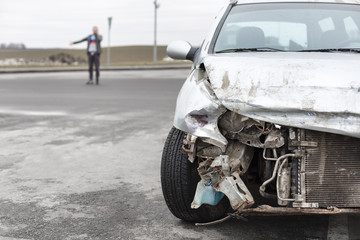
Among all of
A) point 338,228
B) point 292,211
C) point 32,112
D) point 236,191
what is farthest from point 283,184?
point 32,112

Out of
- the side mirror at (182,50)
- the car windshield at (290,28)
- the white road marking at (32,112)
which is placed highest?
the car windshield at (290,28)

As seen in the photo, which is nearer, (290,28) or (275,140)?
(275,140)

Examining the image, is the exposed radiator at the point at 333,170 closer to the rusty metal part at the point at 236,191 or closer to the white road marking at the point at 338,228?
the rusty metal part at the point at 236,191

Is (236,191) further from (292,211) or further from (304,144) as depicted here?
(304,144)

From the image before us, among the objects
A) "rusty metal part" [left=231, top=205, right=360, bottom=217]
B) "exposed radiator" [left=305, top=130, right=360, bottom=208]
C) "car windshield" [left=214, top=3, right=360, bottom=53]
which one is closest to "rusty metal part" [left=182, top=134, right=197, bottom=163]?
"rusty metal part" [left=231, top=205, right=360, bottom=217]

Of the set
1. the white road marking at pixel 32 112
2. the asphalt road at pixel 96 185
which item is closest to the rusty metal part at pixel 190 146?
the asphalt road at pixel 96 185

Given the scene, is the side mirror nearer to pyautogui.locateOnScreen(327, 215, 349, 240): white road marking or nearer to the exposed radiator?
pyautogui.locateOnScreen(327, 215, 349, 240): white road marking

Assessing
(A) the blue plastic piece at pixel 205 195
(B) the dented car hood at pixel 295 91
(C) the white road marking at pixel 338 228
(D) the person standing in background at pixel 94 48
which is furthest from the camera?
(D) the person standing in background at pixel 94 48

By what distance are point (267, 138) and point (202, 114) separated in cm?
42

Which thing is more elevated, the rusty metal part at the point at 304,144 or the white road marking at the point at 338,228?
the rusty metal part at the point at 304,144

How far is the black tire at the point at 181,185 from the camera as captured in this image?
3.75 metres

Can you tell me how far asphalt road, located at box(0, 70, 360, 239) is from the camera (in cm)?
380

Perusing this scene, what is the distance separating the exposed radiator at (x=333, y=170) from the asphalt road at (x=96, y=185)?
56cm

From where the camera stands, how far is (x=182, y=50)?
17.0 ft
